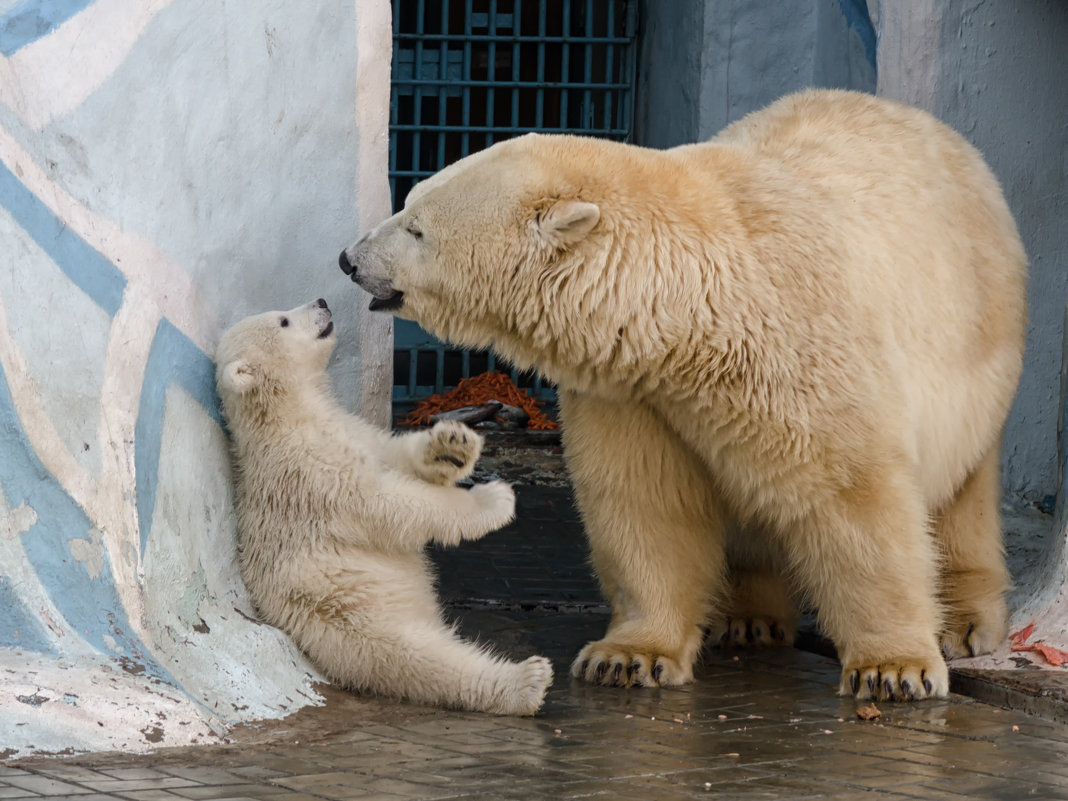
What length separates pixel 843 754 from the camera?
3703mm

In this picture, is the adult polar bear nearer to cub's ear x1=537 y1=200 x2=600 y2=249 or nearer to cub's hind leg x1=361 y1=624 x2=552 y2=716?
cub's ear x1=537 y1=200 x2=600 y2=249

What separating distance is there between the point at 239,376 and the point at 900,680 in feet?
6.55

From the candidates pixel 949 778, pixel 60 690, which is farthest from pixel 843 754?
pixel 60 690

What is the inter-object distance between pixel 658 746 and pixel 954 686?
4.00 feet

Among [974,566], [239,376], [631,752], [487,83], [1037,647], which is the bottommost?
[631,752]

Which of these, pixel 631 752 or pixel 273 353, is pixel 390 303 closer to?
pixel 273 353

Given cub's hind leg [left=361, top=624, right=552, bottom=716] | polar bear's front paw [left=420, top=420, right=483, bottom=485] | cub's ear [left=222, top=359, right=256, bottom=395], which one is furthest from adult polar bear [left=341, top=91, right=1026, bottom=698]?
cub's hind leg [left=361, top=624, right=552, bottom=716]

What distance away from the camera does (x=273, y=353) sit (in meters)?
Result: 4.30

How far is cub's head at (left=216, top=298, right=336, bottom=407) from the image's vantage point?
14.0ft

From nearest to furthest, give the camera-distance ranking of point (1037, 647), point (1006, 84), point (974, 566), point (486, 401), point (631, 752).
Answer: point (631, 752) → point (1037, 647) → point (974, 566) → point (1006, 84) → point (486, 401)

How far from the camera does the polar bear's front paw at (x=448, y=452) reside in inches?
168

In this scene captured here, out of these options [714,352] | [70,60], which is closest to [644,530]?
[714,352]

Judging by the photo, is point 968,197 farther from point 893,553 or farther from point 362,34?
point 362,34

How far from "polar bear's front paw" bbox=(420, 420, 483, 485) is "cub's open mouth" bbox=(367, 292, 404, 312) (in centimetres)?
37
